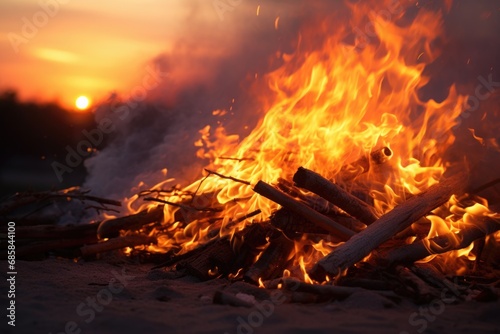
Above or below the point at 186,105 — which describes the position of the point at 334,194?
below

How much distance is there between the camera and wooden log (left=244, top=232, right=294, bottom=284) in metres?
6.13

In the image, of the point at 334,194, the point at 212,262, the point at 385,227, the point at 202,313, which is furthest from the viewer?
the point at 212,262

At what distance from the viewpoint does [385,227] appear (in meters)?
5.94

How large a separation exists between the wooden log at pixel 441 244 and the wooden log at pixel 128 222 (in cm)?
371

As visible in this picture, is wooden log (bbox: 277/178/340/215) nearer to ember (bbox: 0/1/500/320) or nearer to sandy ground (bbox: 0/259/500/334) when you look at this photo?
ember (bbox: 0/1/500/320)

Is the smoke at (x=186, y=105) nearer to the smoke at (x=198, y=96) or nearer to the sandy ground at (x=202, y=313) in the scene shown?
the smoke at (x=198, y=96)

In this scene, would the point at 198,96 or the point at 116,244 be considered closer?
the point at 116,244

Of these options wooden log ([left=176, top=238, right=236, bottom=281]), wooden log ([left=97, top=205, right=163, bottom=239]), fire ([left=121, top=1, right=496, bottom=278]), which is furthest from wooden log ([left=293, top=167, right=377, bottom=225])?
wooden log ([left=97, top=205, right=163, bottom=239])

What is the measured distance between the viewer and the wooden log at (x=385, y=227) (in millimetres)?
5371

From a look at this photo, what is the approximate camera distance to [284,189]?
689cm

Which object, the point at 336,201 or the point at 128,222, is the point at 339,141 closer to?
the point at 336,201

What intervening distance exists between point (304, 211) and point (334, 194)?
443mm

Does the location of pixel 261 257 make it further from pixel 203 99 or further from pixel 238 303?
pixel 203 99

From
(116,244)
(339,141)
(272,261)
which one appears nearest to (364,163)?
(339,141)
